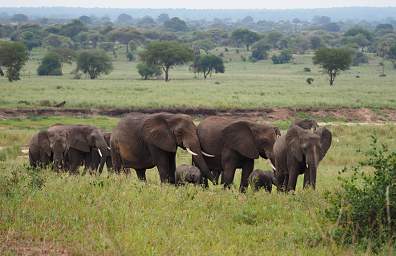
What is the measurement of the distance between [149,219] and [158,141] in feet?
18.3

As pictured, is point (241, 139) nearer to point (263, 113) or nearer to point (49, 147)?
point (49, 147)

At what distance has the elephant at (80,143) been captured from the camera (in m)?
18.7

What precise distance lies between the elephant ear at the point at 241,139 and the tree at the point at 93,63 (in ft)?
196

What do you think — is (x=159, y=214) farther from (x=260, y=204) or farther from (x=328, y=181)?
(x=328, y=181)

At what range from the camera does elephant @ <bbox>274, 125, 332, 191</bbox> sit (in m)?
14.1

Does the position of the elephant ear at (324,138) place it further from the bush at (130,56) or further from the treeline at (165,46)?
the bush at (130,56)

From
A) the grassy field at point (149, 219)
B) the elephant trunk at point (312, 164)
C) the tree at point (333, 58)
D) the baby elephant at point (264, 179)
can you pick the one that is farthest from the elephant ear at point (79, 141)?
the tree at point (333, 58)

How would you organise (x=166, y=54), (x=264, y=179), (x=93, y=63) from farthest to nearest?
1. (x=93, y=63)
2. (x=166, y=54)
3. (x=264, y=179)

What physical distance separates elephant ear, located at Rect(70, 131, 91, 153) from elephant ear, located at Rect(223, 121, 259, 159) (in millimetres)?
4887

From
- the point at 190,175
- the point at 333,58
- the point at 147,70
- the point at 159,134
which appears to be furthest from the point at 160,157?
the point at 147,70

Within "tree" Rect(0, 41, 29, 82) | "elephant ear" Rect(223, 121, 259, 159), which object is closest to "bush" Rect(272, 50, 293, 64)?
"tree" Rect(0, 41, 29, 82)

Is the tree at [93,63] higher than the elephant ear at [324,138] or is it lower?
lower

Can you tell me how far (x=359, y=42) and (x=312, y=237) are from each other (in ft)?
397

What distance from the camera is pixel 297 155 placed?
1451 centimetres
